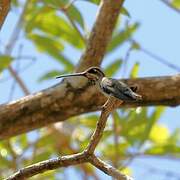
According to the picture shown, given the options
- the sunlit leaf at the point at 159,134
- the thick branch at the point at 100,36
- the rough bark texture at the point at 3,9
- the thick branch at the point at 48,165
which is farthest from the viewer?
the sunlit leaf at the point at 159,134

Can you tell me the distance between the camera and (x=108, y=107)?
55.0 inches

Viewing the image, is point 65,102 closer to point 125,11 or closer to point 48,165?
point 125,11

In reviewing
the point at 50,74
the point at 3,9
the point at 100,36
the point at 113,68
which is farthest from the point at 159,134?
the point at 3,9

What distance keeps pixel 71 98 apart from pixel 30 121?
16cm

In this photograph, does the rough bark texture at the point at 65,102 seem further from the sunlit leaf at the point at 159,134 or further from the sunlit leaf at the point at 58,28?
the sunlit leaf at the point at 159,134

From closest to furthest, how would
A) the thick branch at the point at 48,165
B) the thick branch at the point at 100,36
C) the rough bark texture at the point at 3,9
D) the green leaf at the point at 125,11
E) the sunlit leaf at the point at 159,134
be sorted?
the thick branch at the point at 48,165 → the rough bark texture at the point at 3,9 → the green leaf at the point at 125,11 → the thick branch at the point at 100,36 → the sunlit leaf at the point at 159,134

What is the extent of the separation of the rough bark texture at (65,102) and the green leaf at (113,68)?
0.53 meters

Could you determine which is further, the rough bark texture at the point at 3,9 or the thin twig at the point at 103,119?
the rough bark texture at the point at 3,9

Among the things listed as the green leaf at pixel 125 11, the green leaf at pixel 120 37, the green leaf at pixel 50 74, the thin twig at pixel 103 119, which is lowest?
the green leaf at pixel 50 74

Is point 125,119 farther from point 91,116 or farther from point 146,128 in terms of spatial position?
point 91,116

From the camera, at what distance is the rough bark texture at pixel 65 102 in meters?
2.20

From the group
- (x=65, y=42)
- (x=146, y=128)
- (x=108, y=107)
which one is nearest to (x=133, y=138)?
(x=146, y=128)

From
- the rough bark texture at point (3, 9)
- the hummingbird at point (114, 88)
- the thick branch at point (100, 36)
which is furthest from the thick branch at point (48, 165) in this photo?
the thick branch at point (100, 36)

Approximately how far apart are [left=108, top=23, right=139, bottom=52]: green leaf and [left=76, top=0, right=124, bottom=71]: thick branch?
1.23 feet
